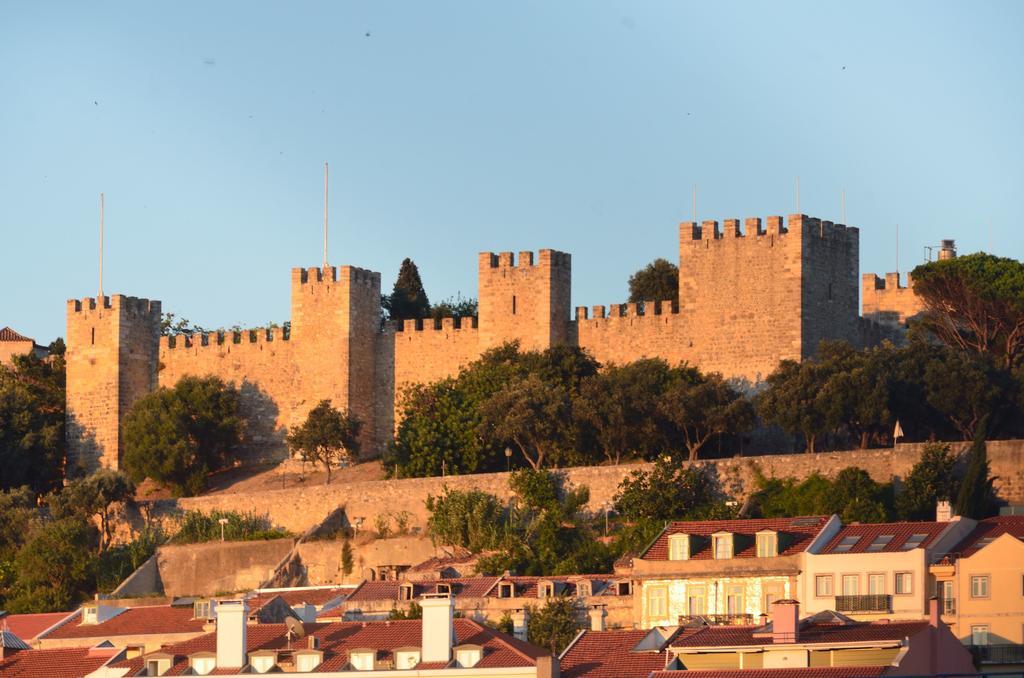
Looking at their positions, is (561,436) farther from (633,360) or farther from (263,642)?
(263,642)

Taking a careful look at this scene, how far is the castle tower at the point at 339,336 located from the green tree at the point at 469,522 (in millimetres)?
8988

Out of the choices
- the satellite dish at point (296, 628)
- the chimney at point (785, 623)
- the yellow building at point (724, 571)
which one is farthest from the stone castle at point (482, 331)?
the chimney at point (785, 623)

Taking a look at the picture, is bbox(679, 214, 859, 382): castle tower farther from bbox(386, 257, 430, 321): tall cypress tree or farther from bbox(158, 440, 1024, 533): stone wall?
bbox(386, 257, 430, 321): tall cypress tree

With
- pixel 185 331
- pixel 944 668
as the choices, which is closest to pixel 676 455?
pixel 944 668

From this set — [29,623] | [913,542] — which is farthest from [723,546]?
[29,623]

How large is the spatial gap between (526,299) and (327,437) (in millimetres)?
5665

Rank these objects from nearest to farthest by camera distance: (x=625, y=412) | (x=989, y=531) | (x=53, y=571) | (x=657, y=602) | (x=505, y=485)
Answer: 1. (x=989, y=531)
2. (x=657, y=602)
3. (x=505, y=485)
4. (x=625, y=412)
5. (x=53, y=571)

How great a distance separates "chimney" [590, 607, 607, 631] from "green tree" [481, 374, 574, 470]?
10.8 meters

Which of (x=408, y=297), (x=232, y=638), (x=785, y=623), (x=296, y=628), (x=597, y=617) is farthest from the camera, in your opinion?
(x=408, y=297)

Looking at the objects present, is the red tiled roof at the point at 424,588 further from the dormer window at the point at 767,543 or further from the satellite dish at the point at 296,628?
the satellite dish at the point at 296,628

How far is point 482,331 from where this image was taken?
65062 mm

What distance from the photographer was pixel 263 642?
42.7 metres

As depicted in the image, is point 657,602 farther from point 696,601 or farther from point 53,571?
point 53,571

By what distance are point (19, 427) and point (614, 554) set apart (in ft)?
65.8
